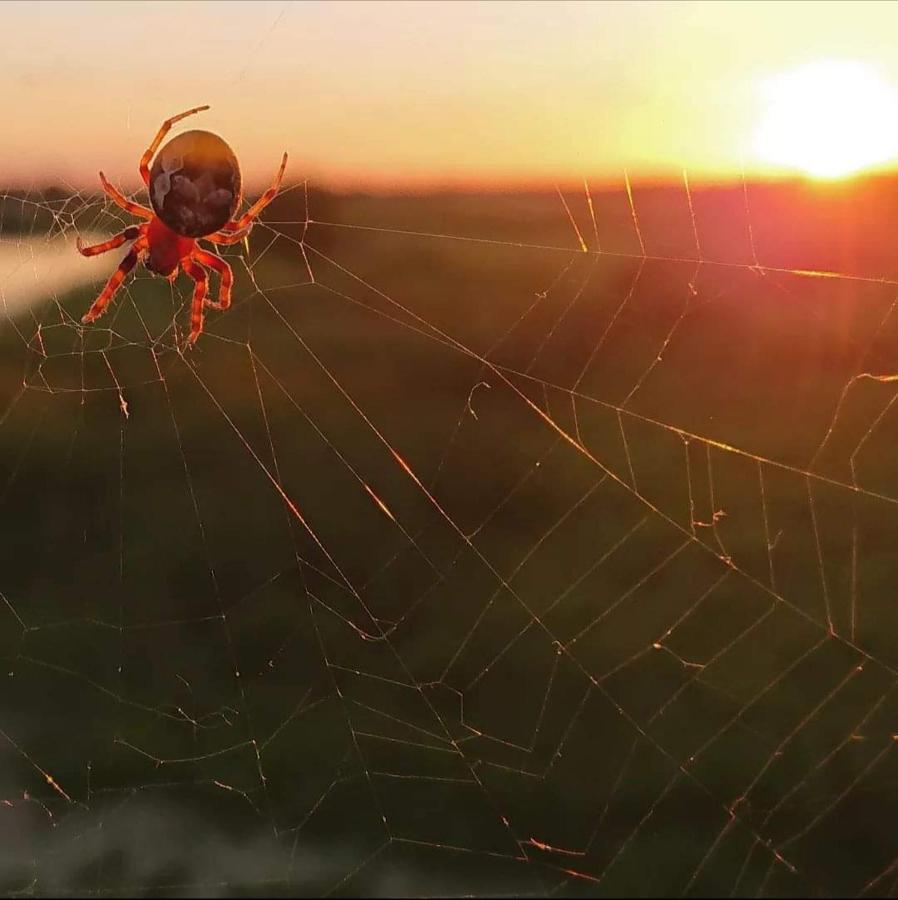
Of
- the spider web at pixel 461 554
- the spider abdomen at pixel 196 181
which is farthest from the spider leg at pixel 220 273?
the spider abdomen at pixel 196 181

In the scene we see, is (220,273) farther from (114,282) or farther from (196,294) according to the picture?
(114,282)

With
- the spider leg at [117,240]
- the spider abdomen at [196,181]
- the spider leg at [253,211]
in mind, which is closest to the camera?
the spider abdomen at [196,181]

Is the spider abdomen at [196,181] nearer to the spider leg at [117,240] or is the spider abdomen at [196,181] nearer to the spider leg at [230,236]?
the spider leg at [230,236]

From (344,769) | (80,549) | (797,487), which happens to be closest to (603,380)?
(797,487)

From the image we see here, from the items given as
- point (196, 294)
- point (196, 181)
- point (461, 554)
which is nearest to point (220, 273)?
point (196, 294)

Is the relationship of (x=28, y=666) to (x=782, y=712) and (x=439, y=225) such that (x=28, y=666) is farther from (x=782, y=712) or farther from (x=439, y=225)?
(x=782, y=712)

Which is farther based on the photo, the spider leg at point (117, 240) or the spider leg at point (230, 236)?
the spider leg at point (117, 240)

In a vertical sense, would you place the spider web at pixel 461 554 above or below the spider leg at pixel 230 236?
below
